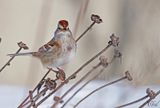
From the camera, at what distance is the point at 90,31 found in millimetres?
862

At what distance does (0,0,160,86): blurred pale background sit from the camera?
2.62 ft

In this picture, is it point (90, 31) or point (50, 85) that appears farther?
point (90, 31)

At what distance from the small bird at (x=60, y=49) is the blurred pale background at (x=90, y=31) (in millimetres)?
388

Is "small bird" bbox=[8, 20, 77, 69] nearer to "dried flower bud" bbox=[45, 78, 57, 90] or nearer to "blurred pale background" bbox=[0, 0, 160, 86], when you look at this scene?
"dried flower bud" bbox=[45, 78, 57, 90]

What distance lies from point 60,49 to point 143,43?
0.58 m

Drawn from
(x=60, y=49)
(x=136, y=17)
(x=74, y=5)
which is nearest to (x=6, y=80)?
(x=74, y=5)

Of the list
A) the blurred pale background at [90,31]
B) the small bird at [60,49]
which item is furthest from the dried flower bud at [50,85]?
the blurred pale background at [90,31]

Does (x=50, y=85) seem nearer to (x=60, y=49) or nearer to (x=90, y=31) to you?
(x=60, y=49)

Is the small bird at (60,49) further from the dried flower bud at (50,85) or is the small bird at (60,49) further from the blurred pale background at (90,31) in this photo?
the blurred pale background at (90,31)

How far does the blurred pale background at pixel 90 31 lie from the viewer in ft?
2.62

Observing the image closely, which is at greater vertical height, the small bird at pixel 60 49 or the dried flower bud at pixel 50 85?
the small bird at pixel 60 49

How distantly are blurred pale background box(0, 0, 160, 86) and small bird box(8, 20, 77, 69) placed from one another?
1.27 ft

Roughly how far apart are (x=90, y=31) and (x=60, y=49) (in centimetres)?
49

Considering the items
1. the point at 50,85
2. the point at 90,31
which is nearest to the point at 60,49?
the point at 50,85
